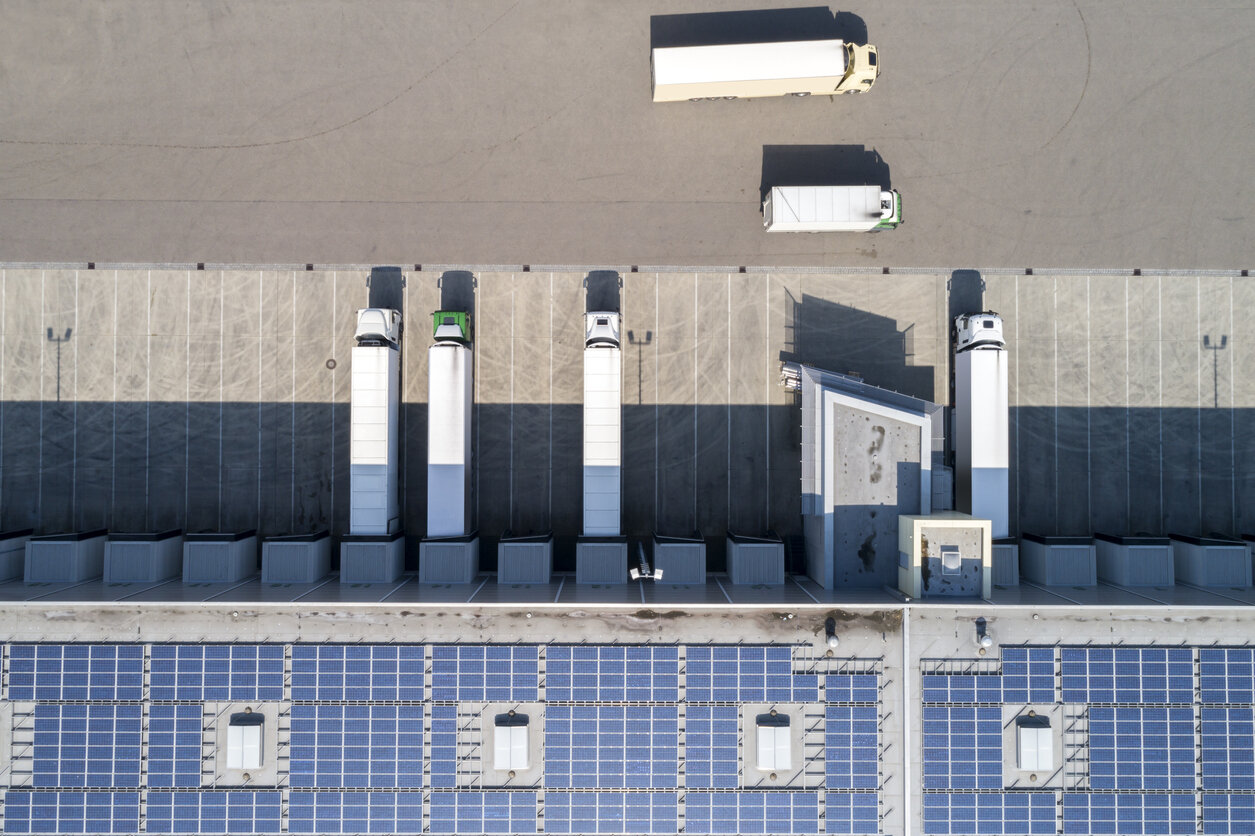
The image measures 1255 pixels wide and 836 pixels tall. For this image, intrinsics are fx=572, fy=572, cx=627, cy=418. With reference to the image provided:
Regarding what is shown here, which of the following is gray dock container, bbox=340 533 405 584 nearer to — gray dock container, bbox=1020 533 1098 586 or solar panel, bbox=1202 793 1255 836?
gray dock container, bbox=1020 533 1098 586

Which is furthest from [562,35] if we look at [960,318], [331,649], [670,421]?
[331,649]

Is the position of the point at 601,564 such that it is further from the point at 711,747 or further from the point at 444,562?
the point at 711,747

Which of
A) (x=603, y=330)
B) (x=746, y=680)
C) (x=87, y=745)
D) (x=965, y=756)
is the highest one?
(x=603, y=330)

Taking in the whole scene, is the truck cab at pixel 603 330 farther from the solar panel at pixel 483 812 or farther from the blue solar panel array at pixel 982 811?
the blue solar panel array at pixel 982 811

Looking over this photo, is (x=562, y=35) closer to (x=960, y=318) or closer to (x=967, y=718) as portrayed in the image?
(x=960, y=318)

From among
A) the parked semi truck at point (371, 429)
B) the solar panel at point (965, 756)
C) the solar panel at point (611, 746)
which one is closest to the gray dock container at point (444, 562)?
the parked semi truck at point (371, 429)

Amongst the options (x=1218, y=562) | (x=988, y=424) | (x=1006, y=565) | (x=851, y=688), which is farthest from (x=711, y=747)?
(x=1218, y=562)

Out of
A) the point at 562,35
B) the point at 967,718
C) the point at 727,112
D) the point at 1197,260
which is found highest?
the point at 562,35
